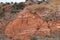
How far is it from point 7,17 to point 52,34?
2734mm

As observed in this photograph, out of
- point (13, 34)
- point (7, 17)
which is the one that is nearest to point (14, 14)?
point (7, 17)

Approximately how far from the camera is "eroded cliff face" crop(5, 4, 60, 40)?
13.8 m

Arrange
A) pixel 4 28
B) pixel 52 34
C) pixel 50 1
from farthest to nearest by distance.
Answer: pixel 50 1 → pixel 4 28 → pixel 52 34

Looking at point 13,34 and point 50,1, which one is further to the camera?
point 50,1

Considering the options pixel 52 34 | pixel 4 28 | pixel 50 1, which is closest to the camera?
pixel 52 34

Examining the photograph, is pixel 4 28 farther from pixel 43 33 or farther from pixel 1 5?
pixel 1 5

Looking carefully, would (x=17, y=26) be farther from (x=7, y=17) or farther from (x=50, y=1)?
(x=50, y=1)

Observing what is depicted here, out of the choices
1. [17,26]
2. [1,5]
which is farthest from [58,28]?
[1,5]

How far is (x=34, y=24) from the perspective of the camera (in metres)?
14.3

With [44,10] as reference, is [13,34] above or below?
below

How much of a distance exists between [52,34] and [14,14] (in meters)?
2.64

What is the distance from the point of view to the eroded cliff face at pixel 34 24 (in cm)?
1377

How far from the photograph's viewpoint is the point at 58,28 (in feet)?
45.4

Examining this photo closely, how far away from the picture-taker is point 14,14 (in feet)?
49.2
